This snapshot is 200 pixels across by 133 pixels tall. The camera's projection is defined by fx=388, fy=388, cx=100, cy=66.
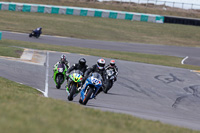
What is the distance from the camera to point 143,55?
33281 millimetres

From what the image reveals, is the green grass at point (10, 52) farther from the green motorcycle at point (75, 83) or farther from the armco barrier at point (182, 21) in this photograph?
the armco barrier at point (182, 21)

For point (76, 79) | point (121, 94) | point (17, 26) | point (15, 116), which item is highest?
point (15, 116)

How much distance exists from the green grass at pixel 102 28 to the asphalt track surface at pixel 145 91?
1957 cm

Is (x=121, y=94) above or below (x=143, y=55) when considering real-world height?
above

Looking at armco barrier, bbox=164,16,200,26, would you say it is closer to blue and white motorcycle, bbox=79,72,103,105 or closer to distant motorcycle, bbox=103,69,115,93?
distant motorcycle, bbox=103,69,115,93

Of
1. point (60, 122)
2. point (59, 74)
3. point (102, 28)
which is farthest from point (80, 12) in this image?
point (60, 122)

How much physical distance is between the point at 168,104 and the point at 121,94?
1.99 m

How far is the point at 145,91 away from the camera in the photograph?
16.6m

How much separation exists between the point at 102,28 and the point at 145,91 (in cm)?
3085

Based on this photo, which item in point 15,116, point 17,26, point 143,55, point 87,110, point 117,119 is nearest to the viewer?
point 15,116

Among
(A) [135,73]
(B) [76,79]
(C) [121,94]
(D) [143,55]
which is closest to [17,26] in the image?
(D) [143,55]

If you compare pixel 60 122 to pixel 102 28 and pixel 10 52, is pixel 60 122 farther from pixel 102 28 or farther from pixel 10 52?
pixel 102 28

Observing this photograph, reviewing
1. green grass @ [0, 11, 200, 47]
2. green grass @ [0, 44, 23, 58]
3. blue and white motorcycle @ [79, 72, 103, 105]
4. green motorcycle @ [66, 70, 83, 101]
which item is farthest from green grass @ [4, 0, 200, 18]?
blue and white motorcycle @ [79, 72, 103, 105]

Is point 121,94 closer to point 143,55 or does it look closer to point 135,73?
point 135,73
